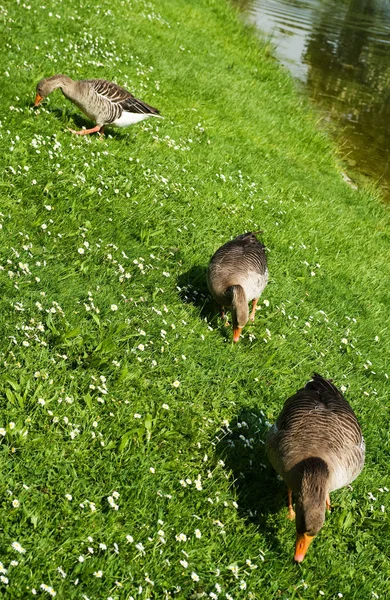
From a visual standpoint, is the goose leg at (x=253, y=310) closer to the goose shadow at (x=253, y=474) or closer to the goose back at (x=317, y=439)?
the goose shadow at (x=253, y=474)

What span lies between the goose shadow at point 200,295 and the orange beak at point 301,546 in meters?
2.60

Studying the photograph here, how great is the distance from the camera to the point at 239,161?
1134 cm

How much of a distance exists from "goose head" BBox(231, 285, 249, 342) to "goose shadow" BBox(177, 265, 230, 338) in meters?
0.31

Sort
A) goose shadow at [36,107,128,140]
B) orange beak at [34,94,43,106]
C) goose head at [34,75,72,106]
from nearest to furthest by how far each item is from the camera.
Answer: goose head at [34,75,72,106] → orange beak at [34,94,43,106] → goose shadow at [36,107,128,140]

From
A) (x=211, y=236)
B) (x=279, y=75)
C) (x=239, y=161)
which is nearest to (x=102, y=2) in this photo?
(x=279, y=75)

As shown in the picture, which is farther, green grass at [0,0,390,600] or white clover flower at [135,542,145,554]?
green grass at [0,0,390,600]

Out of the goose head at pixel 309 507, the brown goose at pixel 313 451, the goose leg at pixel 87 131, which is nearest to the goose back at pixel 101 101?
the goose leg at pixel 87 131

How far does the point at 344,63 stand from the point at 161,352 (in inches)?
820

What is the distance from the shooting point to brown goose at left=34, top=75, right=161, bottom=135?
8.99 m

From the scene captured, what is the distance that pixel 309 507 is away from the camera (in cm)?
452

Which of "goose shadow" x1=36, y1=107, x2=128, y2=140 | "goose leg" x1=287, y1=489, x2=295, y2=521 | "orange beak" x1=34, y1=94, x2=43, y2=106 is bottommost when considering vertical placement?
"goose leg" x1=287, y1=489, x2=295, y2=521

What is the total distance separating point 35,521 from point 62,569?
14.0 inches

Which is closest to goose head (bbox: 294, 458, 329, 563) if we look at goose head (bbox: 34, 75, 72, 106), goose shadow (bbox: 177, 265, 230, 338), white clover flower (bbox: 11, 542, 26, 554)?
white clover flower (bbox: 11, 542, 26, 554)

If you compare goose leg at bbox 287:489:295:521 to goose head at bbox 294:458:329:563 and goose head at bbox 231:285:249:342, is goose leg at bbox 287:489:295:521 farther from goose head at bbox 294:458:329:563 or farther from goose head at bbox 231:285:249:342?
goose head at bbox 231:285:249:342
